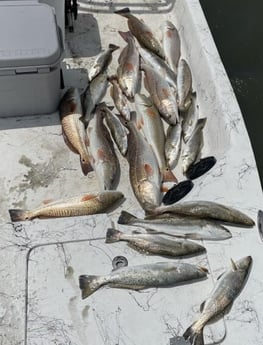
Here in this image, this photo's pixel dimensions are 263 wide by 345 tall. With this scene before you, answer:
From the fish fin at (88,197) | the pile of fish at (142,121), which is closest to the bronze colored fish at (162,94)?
the pile of fish at (142,121)

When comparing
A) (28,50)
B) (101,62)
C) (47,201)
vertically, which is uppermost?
(28,50)

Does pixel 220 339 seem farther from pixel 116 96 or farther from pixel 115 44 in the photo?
pixel 115 44

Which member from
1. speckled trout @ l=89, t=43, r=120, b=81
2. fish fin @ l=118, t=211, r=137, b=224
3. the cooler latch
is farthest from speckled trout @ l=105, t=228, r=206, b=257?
speckled trout @ l=89, t=43, r=120, b=81

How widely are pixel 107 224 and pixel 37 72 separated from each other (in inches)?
38.9

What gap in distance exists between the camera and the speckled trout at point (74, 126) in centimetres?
296

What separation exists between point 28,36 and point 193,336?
1.81m

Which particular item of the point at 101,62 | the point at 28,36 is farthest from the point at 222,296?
the point at 101,62

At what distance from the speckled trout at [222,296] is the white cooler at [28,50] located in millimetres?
1485

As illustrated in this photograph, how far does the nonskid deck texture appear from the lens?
206 cm

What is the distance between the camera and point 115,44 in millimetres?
3795

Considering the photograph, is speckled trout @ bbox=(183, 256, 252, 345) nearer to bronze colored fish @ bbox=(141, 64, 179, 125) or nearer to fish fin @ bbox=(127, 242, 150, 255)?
fish fin @ bbox=(127, 242, 150, 255)

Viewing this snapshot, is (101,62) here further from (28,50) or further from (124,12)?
(28,50)

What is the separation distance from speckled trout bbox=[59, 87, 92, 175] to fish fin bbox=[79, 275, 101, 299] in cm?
89

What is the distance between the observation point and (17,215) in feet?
8.38
